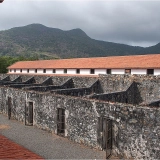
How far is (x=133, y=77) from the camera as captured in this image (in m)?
20.8

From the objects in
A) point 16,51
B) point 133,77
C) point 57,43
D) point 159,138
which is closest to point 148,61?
point 133,77

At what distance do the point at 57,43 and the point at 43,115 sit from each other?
18843cm

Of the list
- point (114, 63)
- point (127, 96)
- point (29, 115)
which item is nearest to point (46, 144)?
point (29, 115)

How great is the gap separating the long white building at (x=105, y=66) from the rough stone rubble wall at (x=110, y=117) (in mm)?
15621

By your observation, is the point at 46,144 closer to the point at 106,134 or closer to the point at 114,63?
the point at 106,134

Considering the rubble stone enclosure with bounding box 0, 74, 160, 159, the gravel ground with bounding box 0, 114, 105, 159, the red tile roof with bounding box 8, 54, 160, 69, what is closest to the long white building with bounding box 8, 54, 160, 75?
the red tile roof with bounding box 8, 54, 160, 69

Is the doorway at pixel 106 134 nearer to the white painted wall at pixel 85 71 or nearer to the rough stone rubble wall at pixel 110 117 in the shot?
the rough stone rubble wall at pixel 110 117

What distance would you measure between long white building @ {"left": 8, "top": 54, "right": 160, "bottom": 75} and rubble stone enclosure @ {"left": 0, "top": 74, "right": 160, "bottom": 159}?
6914mm

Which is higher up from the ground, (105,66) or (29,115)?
(105,66)

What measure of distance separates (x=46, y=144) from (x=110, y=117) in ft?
14.4

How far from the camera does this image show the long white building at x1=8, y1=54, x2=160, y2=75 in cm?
2718

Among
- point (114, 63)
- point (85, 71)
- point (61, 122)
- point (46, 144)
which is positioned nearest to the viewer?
point (46, 144)

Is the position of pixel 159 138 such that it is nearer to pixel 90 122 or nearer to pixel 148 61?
pixel 90 122

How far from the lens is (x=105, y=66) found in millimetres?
31125
